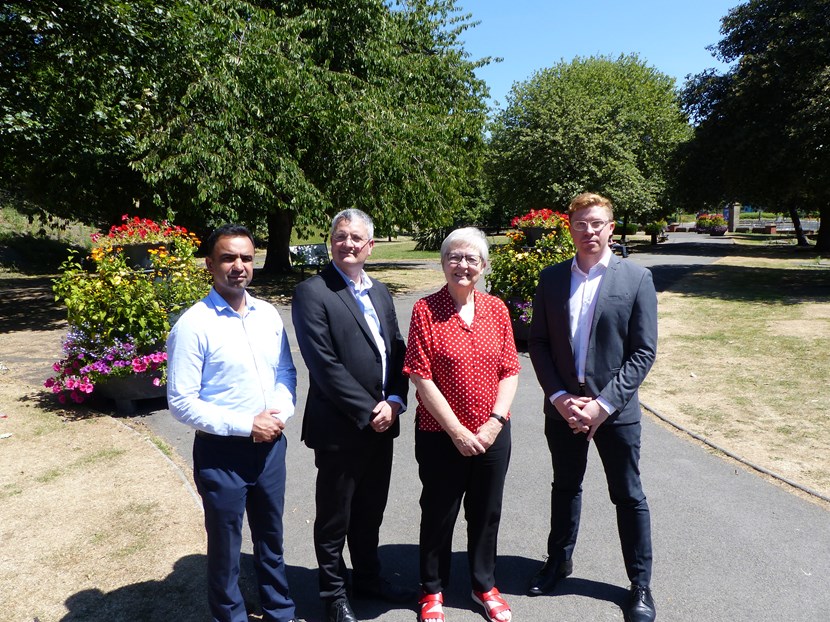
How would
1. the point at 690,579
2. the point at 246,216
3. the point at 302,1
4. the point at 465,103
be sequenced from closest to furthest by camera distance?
1. the point at 690,579
2. the point at 246,216
3. the point at 302,1
4. the point at 465,103

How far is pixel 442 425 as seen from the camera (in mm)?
2891

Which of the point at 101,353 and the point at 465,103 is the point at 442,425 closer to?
the point at 101,353

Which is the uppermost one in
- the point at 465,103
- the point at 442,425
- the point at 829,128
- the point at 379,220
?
the point at 465,103

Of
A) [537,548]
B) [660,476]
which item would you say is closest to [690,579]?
[537,548]

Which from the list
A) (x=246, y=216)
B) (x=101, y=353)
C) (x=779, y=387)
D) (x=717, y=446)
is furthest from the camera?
(x=246, y=216)

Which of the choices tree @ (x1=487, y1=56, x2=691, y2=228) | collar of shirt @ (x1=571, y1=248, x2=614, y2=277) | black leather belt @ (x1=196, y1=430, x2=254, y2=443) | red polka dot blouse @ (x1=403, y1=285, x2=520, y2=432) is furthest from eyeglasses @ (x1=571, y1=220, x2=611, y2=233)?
tree @ (x1=487, y1=56, x2=691, y2=228)

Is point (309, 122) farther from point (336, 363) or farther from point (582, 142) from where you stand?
point (582, 142)

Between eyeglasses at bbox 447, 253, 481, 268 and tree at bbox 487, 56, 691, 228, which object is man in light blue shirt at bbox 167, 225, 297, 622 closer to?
eyeglasses at bbox 447, 253, 481, 268

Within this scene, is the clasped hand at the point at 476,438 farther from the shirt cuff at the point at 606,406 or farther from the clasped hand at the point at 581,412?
the shirt cuff at the point at 606,406

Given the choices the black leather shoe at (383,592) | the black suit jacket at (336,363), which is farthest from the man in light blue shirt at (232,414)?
the black leather shoe at (383,592)

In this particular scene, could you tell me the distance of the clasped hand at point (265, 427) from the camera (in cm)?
270

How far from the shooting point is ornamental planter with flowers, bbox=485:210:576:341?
9.03 meters

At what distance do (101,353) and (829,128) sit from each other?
675 inches

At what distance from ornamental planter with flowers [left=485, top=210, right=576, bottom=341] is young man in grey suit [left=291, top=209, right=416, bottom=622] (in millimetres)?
6062
